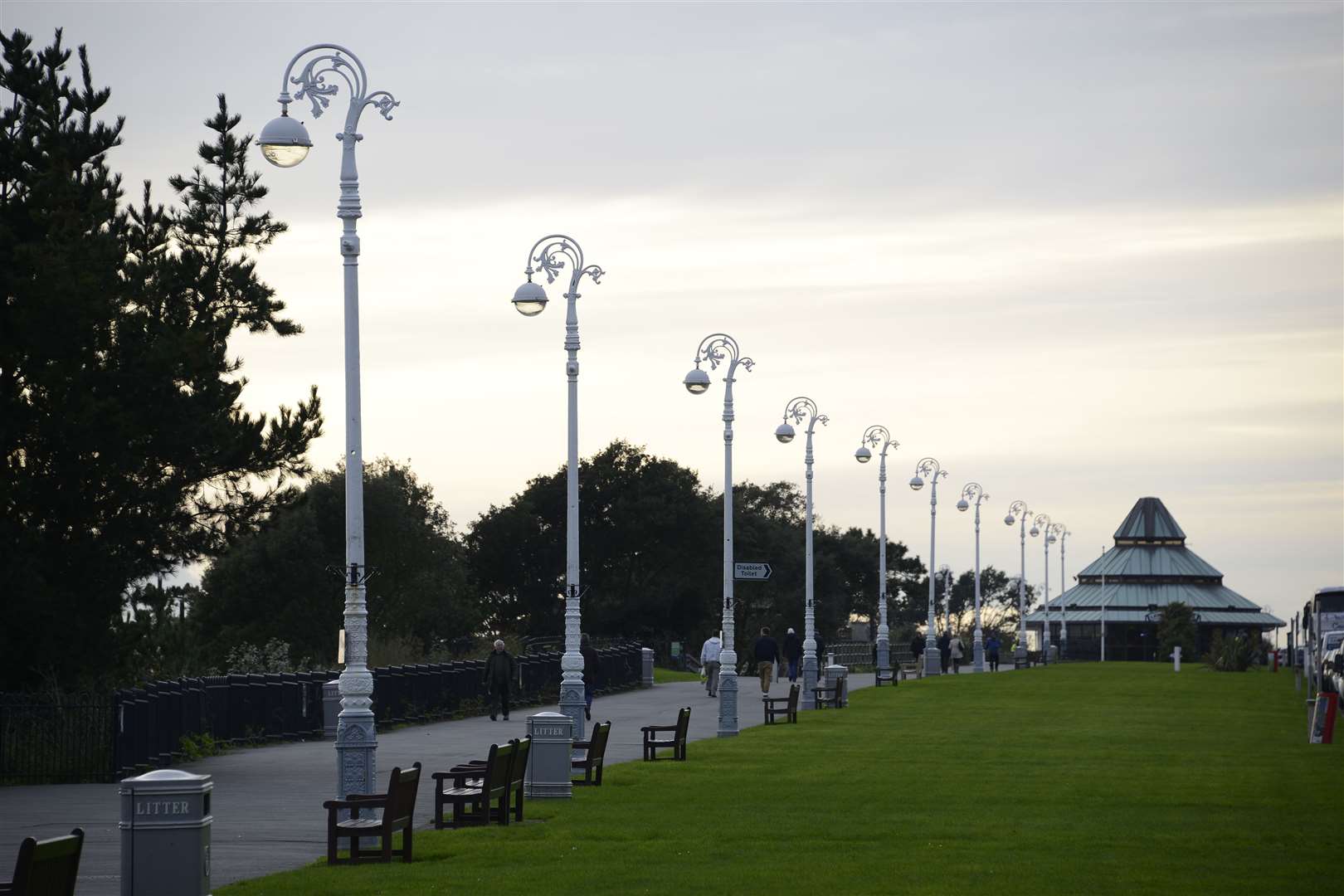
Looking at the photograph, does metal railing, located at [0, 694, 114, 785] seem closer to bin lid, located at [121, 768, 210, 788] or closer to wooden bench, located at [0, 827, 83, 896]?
bin lid, located at [121, 768, 210, 788]

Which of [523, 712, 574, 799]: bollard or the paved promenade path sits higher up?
[523, 712, 574, 799]: bollard

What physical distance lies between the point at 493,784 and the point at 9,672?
43.5 ft

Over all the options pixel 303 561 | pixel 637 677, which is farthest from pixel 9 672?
pixel 303 561

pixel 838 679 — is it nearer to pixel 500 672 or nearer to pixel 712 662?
pixel 712 662

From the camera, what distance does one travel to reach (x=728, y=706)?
117 ft

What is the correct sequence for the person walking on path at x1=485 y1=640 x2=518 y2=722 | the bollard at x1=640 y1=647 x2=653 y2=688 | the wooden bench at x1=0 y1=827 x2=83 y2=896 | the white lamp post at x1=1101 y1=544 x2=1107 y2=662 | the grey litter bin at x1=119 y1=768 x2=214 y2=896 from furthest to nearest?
1. the white lamp post at x1=1101 y1=544 x2=1107 y2=662
2. the bollard at x1=640 y1=647 x2=653 y2=688
3. the person walking on path at x1=485 y1=640 x2=518 y2=722
4. the grey litter bin at x1=119 y1=768 x2=214 y2=896
5. the wooden bench at x1=0 y1=827 x2=83 y2=896

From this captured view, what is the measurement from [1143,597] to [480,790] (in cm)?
12150

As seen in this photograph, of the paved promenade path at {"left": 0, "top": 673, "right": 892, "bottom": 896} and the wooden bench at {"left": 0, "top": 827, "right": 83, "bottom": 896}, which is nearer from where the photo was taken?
the wooden bench at {"left": 0, "top": 827, "right": 83, "bottom": 896}

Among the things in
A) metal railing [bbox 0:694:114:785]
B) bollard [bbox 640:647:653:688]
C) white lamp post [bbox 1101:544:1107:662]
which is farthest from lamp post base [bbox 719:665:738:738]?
white lamp post [bbox 1101:544:1107:662]

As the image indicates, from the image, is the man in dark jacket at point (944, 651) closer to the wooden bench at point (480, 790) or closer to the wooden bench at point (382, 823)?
the wooden bench at point (480, 790)

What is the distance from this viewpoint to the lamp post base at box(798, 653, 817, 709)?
46.8 meters

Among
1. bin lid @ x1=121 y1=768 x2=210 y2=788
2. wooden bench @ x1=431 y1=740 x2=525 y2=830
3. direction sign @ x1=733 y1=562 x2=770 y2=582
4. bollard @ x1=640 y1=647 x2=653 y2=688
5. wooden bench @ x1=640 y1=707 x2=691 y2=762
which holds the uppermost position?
direction sign @ x1=733 y1=562 x2=770 y2=582

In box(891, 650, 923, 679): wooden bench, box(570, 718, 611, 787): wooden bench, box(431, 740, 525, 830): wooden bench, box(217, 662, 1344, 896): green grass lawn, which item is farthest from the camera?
box(891, 650, 923, 679): wooden bench

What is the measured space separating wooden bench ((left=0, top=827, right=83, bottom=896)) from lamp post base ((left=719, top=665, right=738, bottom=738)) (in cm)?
2543
